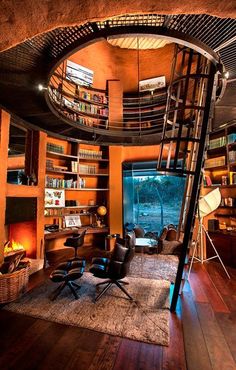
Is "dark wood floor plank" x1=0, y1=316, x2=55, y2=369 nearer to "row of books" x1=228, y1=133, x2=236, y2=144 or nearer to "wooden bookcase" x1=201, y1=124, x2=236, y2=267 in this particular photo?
"wooden bookcase" x1=201, y1=124, x2=236, y2=267

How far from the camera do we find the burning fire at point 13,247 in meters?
3.97

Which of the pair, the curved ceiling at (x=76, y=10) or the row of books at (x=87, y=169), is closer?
the curved ceiling at (x=76, y=10)

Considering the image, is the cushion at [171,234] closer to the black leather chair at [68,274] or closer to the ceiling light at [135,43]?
the black leather chair at [68,274]

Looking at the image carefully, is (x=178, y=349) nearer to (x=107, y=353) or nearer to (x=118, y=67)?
(x=107, y=353)

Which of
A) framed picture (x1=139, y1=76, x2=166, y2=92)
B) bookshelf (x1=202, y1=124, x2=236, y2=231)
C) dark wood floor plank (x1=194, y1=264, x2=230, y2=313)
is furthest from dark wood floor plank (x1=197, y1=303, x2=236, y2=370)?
framed picture (x1=139, y1=76, x2=166, y2=92)

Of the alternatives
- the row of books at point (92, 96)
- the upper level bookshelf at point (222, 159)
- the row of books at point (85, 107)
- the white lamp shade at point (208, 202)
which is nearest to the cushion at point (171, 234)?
the white lamp shade at point (208, 202)

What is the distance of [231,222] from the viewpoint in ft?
15.4

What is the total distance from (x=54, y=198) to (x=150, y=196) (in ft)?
9.23

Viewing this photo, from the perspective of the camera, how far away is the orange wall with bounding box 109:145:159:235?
5699mm

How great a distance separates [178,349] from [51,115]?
412 cm

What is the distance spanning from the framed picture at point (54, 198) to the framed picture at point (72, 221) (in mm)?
381

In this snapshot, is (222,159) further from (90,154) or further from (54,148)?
(54,148)

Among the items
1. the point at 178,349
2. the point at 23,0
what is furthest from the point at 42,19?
the point at 178,349

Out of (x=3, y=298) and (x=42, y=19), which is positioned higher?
(x=42, y=19)
